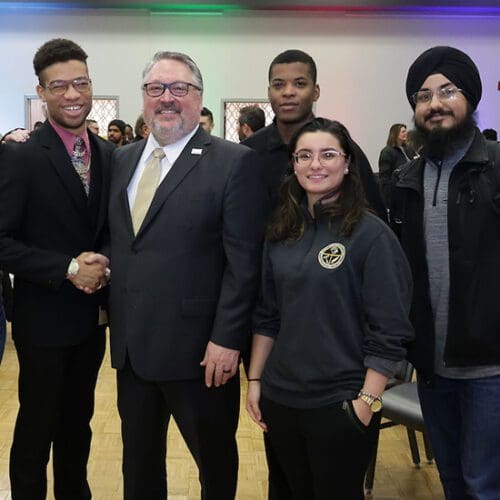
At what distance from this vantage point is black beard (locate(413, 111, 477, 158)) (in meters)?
1.84

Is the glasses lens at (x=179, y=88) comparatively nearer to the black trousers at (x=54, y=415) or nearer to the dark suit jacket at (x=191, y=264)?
the dark suit jacket at (x=191, y=264)

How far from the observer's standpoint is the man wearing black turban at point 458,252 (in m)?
1.80

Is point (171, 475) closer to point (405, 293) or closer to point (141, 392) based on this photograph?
point (141, 392)

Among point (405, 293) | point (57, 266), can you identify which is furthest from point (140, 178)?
point (405, 293)

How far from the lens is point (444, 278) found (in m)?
1.87

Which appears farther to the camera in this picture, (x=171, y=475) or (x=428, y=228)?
(x=171, y=475)

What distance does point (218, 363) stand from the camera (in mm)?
1892

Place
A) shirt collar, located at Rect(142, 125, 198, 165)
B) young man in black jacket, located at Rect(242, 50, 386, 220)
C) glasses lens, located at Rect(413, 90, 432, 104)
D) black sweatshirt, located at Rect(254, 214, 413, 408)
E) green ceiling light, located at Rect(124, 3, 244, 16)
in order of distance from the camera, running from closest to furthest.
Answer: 1. black sweatshirt, located at Rect(254, 214, 413, 408)
2. glasses lens, located at Rect(413, 90, 432, 104)
3. shirt collar, located at Rect(142, 125, 198, 165)
4. young man in black jacket, located at Rect(242, 50, 386, 220)
5. green ceiling light, located at Rect(124, 3, 244, 16)

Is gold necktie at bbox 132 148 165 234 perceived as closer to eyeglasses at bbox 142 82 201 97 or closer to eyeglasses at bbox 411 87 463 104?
eyeglasses at bbox 142 82 201 97

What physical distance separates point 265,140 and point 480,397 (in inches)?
48.6

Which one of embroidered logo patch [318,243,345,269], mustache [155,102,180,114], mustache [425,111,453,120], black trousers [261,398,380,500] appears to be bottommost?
black trousers [261,398,380,500]

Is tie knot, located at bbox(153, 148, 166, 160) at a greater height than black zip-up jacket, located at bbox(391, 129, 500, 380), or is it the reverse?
tie knot, located at bbox(153, 148, 166, 160)

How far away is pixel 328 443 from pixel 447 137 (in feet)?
3.26

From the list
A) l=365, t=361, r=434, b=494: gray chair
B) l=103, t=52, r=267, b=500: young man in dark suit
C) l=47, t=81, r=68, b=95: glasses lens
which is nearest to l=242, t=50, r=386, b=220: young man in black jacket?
l=103, t=52, r=267, b=500: young man in dark suit
